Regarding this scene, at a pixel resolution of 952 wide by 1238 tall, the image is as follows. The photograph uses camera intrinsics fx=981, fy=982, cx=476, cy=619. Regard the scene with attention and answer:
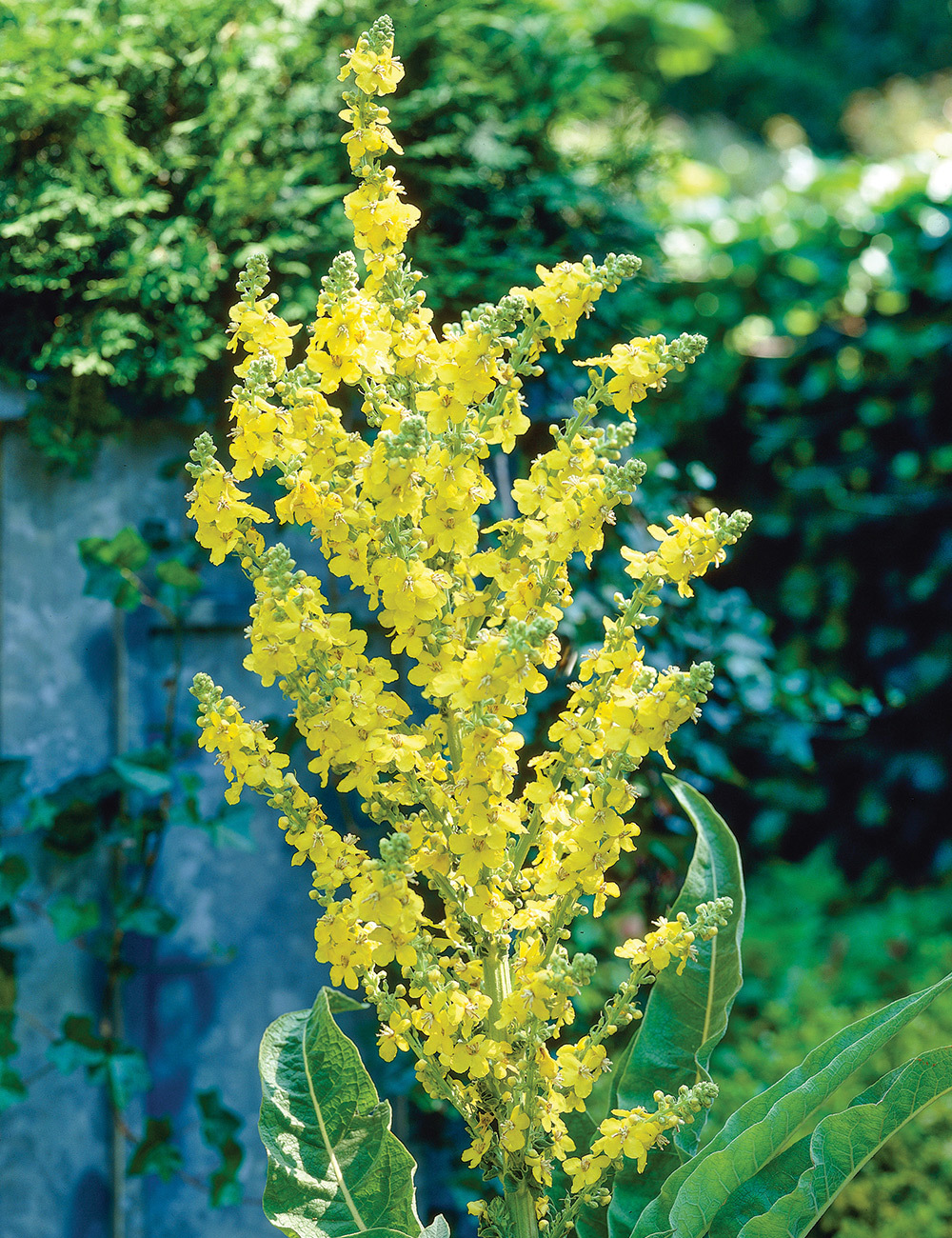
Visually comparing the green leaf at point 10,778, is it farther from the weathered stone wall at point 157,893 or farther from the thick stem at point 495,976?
the thick stem at point 495,976

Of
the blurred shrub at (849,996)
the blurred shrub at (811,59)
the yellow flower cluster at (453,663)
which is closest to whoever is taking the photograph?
the yellow flower cluster at (453,663)

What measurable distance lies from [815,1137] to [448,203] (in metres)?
1.77

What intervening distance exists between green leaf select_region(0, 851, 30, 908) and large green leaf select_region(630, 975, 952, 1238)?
1.22 metres

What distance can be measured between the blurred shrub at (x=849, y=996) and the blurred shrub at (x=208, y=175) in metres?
1.84

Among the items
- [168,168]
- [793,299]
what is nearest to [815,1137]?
[168,168]

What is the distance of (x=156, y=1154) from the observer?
177 centimetres

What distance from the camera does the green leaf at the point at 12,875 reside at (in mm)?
1738

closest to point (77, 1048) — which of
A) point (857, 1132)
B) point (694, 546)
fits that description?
point (857, 1132)

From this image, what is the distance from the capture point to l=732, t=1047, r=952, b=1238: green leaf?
970mm

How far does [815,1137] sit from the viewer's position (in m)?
0.99

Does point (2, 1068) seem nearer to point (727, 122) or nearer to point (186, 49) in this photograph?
point (186, 49)

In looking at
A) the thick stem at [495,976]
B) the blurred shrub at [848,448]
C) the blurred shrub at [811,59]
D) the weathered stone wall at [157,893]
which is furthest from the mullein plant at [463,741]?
the blurred shrub at [811,59]

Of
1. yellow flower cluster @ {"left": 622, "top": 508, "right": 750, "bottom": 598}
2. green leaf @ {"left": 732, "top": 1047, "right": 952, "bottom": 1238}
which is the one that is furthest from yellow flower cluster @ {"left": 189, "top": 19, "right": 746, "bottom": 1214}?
green leaf @ {"left": 732, "top": 1047, "right": 952, "bottom": 1238}

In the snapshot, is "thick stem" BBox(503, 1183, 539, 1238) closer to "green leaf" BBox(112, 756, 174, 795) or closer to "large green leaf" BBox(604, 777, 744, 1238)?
"large green leaf" BBox(604, 777, 744, 1238)
